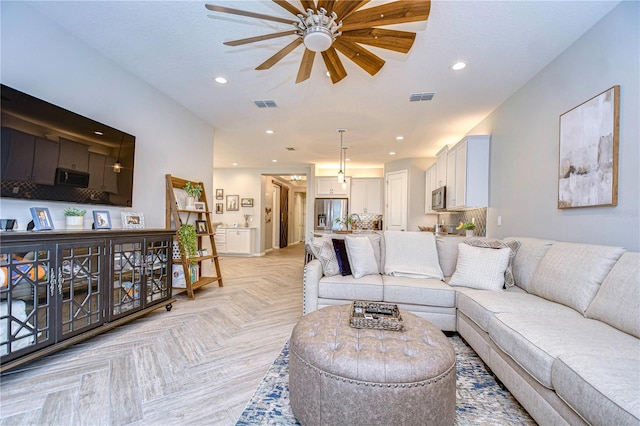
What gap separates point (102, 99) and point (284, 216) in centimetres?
813

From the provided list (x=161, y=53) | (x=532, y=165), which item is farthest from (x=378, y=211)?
(x=161, y=53)

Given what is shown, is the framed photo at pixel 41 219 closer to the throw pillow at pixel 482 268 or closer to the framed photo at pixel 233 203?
the throw pillow at pixel 482 268

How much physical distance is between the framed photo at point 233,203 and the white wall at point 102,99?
3772 mm

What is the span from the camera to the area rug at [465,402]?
1.48 m

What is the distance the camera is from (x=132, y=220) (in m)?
2.97

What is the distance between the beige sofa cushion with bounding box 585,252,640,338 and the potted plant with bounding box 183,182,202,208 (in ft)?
14.0

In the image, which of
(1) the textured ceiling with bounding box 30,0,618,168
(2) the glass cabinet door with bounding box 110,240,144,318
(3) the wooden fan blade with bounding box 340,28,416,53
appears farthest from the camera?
(2) the glass cabinet door with bounding box 110,240,144,318

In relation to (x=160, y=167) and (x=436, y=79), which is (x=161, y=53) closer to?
(x=160, y=167)

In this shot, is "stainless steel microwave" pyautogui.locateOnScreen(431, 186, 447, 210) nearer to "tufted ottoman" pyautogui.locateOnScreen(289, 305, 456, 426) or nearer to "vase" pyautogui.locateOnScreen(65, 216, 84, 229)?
"tufted ottoman" pyautogui.locateOnScreen(289, 305, 456, 426)

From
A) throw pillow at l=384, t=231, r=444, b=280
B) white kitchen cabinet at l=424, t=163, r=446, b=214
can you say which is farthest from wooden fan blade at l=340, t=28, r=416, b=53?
white kitchen cabinet at l=424, t=163, r=446, b=214

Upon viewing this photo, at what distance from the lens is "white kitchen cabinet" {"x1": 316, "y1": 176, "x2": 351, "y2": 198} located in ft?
25.7

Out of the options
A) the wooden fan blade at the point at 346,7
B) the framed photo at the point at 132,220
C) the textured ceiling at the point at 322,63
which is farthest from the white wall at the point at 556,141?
the framed photo at the point at 132,220

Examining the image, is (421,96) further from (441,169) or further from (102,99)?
(102,99)

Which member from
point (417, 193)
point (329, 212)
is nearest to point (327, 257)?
point (417, 193)
